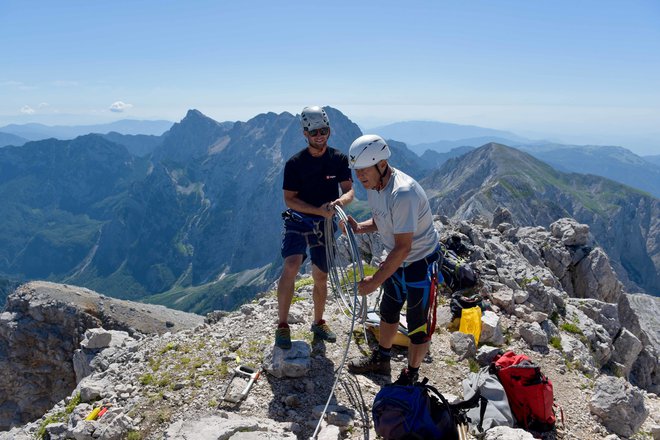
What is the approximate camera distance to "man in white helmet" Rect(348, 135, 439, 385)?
7480mm

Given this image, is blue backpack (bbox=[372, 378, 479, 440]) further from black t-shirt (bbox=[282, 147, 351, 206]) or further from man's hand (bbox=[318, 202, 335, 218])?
black t-shirt (bbox=[282, 147, 351, 206])

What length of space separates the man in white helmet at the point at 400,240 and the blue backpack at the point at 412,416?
1.17 metres

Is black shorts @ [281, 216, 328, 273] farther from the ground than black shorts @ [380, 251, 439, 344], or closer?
farther from the ground

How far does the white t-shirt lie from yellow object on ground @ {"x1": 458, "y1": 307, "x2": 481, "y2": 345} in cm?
573

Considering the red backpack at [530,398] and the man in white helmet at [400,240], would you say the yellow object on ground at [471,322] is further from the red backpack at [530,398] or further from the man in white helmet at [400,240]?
the man in white helmet at [400,240]

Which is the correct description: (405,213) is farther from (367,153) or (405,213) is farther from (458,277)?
(458,277)

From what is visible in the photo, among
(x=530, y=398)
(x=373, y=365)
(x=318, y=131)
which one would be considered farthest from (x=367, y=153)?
(x=530, y=398)

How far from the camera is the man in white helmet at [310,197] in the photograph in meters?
9.56

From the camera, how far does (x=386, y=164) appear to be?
788 cm

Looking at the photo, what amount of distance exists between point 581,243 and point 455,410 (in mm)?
31670

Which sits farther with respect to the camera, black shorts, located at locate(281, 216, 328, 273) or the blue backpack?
black shorts, located at locate(281, 216, 328, 273)

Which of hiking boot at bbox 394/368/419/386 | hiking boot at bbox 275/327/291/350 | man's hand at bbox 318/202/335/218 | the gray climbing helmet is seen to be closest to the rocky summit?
hiking boot at bbox 275/327/291/350

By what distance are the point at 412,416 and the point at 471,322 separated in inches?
276

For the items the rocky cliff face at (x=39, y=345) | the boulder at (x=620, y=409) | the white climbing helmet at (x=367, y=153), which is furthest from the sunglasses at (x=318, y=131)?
the rocky cliff face at (x=39, y=345)
